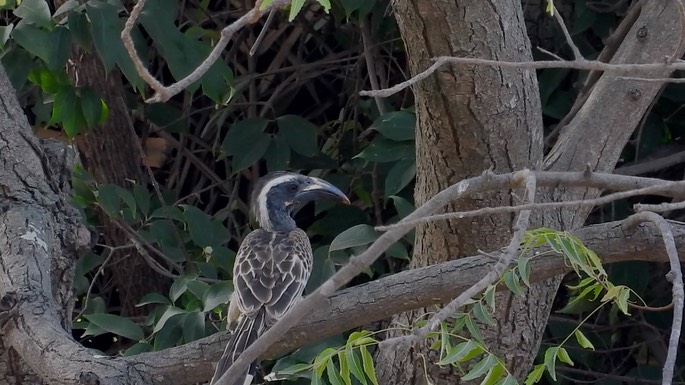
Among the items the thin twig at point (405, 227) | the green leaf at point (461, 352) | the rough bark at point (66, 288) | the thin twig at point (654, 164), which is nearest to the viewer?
the thin twig at point (405, 227)

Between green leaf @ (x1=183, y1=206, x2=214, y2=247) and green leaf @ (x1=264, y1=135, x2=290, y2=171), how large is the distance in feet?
1.20

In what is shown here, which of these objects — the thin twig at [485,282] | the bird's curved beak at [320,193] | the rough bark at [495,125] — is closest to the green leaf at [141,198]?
the bird's curved beak at [320,193]

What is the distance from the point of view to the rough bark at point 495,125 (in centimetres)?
252

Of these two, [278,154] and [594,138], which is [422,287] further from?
[278,154]

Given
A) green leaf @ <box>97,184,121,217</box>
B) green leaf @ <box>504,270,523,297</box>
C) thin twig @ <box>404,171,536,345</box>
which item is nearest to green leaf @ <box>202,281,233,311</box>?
green leaf @ <box>97,184,121,217</box>

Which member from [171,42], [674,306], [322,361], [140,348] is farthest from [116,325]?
[674,306]

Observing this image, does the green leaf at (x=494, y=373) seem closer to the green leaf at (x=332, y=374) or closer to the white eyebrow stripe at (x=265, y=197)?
the green leaf at (x=332, y=374)

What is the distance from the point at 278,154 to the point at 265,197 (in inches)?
7.6

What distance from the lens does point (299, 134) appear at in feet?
12.1

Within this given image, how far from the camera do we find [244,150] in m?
3.66

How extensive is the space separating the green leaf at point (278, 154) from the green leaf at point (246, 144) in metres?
0.03

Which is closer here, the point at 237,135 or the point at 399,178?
the point at 399,178

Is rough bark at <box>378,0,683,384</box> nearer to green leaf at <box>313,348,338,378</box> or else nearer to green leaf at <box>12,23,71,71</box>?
green leaf at <box>313,348,338,378</box>

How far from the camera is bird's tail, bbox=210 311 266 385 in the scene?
8.02 ft
